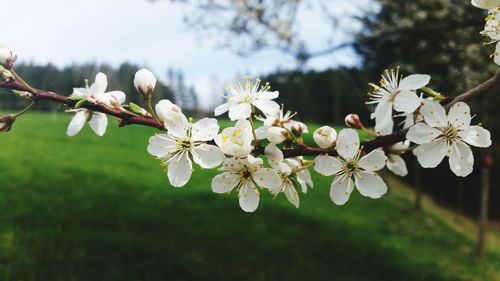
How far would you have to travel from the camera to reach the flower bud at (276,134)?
1.25 m

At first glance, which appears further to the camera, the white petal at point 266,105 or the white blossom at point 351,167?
the white petal at point 266,105

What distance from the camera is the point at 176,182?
4.15 feet

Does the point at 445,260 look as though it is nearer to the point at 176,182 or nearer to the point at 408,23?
the point at 408,23

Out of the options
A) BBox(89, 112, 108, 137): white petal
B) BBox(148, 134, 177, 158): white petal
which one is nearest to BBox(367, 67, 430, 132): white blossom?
BBox(148, 134, 177, 158): white petal

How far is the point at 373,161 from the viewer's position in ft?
4.23

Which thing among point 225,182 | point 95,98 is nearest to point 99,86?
point 95,98

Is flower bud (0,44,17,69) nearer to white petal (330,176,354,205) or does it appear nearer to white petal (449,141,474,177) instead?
white petal (330,176,354,205)

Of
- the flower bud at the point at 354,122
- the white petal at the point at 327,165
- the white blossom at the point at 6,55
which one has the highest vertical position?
the flower bud at the point at 354,122

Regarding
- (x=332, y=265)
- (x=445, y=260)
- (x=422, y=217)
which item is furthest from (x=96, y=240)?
(x=422, y=217)

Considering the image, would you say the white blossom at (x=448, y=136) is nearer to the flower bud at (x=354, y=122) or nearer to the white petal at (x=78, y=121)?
the flower bud at (x=354, y=122)

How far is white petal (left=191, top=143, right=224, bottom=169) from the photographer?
119cm

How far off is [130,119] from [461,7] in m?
6.51

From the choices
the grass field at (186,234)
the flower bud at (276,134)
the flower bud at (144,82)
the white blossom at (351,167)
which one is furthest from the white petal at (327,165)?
the grass field at (186,234)

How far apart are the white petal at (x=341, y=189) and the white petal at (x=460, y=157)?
277 mm
